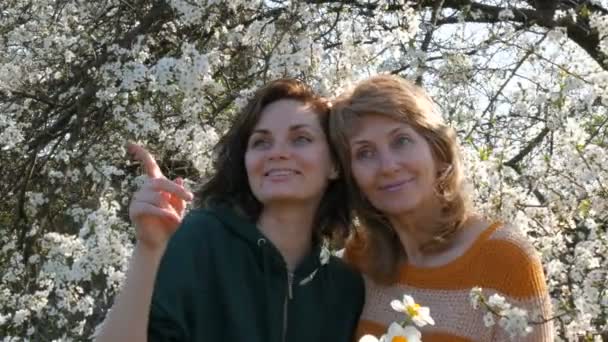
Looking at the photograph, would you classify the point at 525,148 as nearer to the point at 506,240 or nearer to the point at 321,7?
the point at 321,7

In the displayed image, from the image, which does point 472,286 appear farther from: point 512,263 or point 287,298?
point 287,298

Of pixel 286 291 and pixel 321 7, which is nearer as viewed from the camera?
pixel 286 291

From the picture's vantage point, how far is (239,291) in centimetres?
237

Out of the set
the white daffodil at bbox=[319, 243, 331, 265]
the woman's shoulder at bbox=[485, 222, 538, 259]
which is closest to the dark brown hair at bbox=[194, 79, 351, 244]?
the white daffodil at bbox=[319, 243, 331, 265]

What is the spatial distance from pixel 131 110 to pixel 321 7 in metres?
0.88

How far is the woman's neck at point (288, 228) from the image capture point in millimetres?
2525

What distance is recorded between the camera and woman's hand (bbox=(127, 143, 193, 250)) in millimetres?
1930

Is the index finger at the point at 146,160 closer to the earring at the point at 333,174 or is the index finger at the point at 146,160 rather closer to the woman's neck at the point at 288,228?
the woman's neck at the point at 288,228

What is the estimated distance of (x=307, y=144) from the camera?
253cm

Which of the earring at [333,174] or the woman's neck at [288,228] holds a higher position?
the earring at [333,174]

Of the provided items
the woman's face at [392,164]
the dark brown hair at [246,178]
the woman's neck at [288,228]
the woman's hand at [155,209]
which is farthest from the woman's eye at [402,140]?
the woman's hand at [155,209]

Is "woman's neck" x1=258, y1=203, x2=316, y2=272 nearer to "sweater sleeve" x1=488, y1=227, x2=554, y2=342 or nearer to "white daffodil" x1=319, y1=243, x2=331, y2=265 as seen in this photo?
"white daffodil" x1=319, y1=243, x2=331, y2=265

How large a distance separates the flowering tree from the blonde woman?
1.29 ft

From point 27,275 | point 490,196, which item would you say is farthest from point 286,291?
point 27,275
